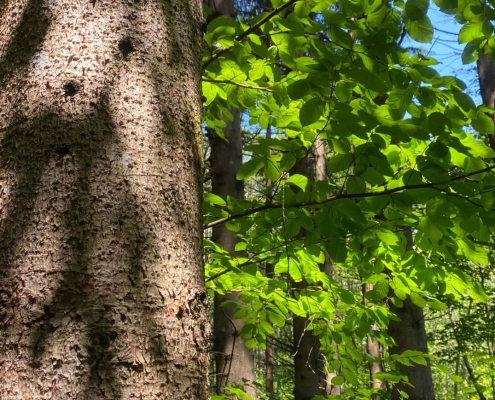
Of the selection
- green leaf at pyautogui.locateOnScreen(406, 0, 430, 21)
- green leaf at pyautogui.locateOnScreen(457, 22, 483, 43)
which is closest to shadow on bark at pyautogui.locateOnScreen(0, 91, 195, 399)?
green leaf at pyautogui.locateOnScreen(406, 0, 430, 21)

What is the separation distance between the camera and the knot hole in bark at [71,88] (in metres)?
0.82

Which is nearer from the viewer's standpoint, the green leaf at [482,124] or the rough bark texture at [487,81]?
the green leaf at [482,124]

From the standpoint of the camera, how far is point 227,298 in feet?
12.1

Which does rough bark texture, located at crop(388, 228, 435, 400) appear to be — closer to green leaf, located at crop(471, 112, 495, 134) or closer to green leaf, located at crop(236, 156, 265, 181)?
green leaf, located at crop(471, 112, 495, 134)

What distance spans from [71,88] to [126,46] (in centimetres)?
15

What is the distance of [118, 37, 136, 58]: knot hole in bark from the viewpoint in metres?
0.87

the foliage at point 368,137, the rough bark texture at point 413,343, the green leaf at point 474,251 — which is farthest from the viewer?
the rough bark texture at point 413,343

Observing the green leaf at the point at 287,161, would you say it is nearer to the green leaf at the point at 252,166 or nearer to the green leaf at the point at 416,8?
the green leaf at the point at 252,166

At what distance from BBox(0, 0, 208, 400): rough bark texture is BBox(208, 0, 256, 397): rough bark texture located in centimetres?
253

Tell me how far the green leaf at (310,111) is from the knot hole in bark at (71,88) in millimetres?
821

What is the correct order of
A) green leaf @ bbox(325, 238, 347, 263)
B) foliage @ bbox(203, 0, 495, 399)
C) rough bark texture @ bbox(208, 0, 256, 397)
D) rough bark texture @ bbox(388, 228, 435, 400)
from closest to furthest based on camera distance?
foliage @ bbox(203, 0, 495, 399)
green leaf @ bbox(325, 238, 347, 263)
rough bark texture @ bbox(208, 0, 256, 397)
rough bark texture @ bbox(388, 228, 435, 400)

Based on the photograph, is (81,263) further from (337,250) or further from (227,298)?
(227,298)

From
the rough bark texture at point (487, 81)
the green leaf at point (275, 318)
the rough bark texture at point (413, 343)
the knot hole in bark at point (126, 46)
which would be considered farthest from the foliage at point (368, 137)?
the rough bark texture at point (487, 81)

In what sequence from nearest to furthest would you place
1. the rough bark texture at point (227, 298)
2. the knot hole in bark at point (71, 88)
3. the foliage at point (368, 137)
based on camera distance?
the knot hole in bark at point (71, 88) → the foliage at point (368, 137) → the rough bark texture at point (227, 298)
